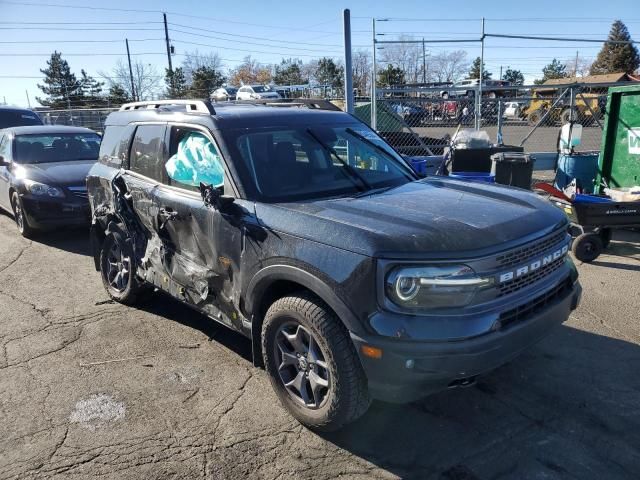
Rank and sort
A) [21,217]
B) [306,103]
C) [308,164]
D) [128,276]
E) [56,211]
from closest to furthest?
[308,164], [306,103], [128,276], [56,211], [21,217]

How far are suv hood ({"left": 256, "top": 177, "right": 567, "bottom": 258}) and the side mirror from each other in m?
0.24

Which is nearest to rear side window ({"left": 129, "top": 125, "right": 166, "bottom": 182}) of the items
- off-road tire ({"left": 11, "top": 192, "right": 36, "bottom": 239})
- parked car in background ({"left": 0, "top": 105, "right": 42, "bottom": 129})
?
off-road tire ({"left": 11, "top": 192, "right": 36, "bottom": 239})

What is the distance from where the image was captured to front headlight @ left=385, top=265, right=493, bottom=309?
8.74 ft

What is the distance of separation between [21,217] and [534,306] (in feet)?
25.7

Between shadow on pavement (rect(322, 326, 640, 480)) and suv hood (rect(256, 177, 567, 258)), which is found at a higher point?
suv hood (rect(256, 177, 567, 258))

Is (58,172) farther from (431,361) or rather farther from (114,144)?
(431,361)

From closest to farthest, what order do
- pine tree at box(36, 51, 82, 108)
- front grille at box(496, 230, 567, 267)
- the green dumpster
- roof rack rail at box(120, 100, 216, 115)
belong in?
front grille at box(496, 230, 567, 267) < roof rack rail at box(120, 100, 216, 115) < the green dumpster < pine tree at box(36, 51, 82, 108)

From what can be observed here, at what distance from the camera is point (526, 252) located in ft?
9.73

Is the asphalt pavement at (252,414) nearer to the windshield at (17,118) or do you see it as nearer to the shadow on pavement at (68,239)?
the shadow on pavement at (68,239)

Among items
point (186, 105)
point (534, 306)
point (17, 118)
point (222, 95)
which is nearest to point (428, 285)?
point (534, 306)

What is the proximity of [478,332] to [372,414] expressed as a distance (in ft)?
3.53

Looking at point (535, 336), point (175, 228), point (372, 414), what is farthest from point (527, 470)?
point (175, 228)

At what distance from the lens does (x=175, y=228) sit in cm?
408

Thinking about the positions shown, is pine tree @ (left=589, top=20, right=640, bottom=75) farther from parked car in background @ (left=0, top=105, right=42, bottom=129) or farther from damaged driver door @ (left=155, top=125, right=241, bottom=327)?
damaged driver door @ (left=155, top=125, right=241, bottom=327)
